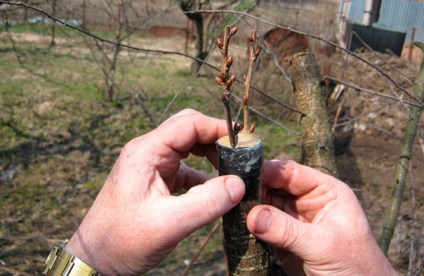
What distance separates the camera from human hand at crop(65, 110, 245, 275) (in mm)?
1264

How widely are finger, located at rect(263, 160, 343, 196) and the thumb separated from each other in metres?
0.28

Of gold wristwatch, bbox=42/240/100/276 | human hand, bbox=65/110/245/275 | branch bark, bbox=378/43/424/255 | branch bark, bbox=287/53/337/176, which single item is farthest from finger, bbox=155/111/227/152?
branch bark, bbox=378/43/424/255

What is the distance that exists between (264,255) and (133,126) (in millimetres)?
5646

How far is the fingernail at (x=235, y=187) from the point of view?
Answer: 1246 millimetres

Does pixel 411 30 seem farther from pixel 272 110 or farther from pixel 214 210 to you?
pixel 214 210

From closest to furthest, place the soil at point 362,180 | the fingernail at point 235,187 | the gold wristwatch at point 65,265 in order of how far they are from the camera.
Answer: the fingernail at point 235,187
the gold wristwatch at point 65,265
the soil at point 362,180

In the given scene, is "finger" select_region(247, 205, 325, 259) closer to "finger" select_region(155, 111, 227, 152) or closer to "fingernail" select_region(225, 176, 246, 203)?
"fingernail" select_region(225, 176, 246, 203)

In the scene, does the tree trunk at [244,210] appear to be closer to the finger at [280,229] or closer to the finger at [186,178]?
the finger at [280,229]

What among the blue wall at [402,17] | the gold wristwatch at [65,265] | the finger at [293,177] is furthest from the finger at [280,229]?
the blue wall at [402,17]

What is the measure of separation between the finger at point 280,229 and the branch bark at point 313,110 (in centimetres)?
113

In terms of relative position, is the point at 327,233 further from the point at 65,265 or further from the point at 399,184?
the point at 399,184

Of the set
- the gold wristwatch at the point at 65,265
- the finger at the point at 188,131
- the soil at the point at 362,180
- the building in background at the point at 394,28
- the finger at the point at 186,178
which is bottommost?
the soil at the point at 362,180

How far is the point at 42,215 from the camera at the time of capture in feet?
14.1

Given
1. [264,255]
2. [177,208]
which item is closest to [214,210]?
[177,208]
